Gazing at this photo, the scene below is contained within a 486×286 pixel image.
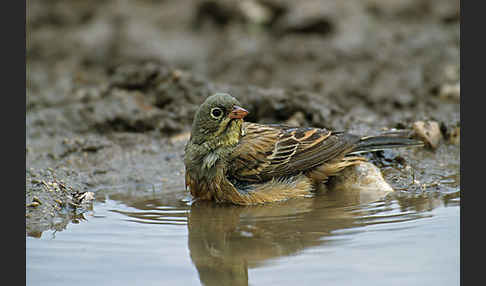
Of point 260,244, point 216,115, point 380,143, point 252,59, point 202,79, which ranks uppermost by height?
point 252,59

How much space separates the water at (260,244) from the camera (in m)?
4.30

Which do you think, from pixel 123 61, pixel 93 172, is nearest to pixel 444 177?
pixel 93 172

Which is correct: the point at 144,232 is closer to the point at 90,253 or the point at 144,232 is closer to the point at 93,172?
the point at 90,253

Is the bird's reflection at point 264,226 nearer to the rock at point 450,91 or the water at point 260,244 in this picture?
the water at point 260,244

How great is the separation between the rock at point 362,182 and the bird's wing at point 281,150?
27 centimetres

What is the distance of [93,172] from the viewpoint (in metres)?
7.79

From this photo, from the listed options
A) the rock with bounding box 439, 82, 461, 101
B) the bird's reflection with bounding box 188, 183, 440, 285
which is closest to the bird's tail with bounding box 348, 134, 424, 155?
the bird's reflection with bounding box 188, 183, 440, 285

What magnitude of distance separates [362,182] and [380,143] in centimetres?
55

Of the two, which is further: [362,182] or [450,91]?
[450,91]

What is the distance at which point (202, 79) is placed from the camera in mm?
9680

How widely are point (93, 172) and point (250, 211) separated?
256cm

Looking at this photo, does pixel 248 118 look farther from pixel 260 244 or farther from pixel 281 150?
pixel 260 244

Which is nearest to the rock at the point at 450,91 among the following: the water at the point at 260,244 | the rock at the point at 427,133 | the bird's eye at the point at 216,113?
the rock at the point at 427,133

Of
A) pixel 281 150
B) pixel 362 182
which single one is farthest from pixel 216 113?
pixel 362 182
